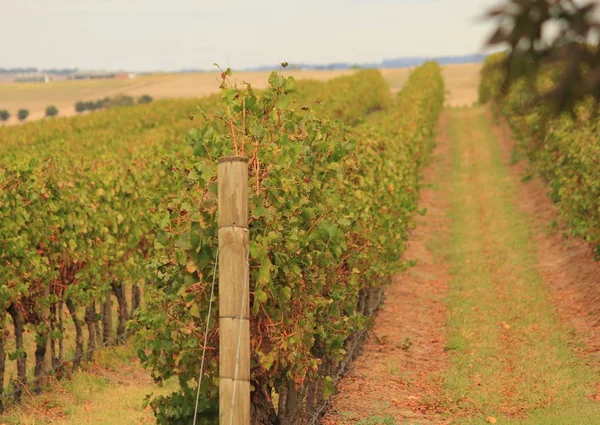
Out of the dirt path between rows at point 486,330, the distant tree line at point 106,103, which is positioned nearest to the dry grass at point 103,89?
the distant tree line at point 106,103

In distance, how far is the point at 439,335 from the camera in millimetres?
15422

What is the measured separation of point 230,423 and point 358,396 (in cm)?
582

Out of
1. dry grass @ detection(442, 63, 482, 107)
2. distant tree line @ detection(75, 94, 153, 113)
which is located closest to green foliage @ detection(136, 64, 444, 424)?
Answer: dry grass @ detection(442, 63, 482, 107)

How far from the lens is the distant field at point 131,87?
111 m

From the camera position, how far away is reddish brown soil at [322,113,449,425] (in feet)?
35.5

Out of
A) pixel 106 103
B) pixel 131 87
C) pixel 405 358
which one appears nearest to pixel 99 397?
pixel 405 358

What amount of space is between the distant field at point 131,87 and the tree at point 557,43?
318ft

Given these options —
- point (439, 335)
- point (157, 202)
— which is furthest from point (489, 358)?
point (157, 202)

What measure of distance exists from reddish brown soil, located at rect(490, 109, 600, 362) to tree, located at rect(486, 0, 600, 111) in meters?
10.4

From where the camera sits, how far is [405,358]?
13914 millimetres

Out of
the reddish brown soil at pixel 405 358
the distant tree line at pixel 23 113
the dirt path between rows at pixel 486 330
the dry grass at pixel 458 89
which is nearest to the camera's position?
the reddish brown soil at pixel 405 358

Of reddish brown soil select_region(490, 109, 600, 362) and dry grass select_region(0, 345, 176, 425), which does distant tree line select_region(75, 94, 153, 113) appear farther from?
dry grass select_region(0, 345, 176, 425)

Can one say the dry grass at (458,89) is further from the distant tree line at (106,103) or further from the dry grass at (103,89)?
the distant tree line at (106,103)

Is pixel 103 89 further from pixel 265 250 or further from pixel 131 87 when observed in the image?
pixel 265 250
